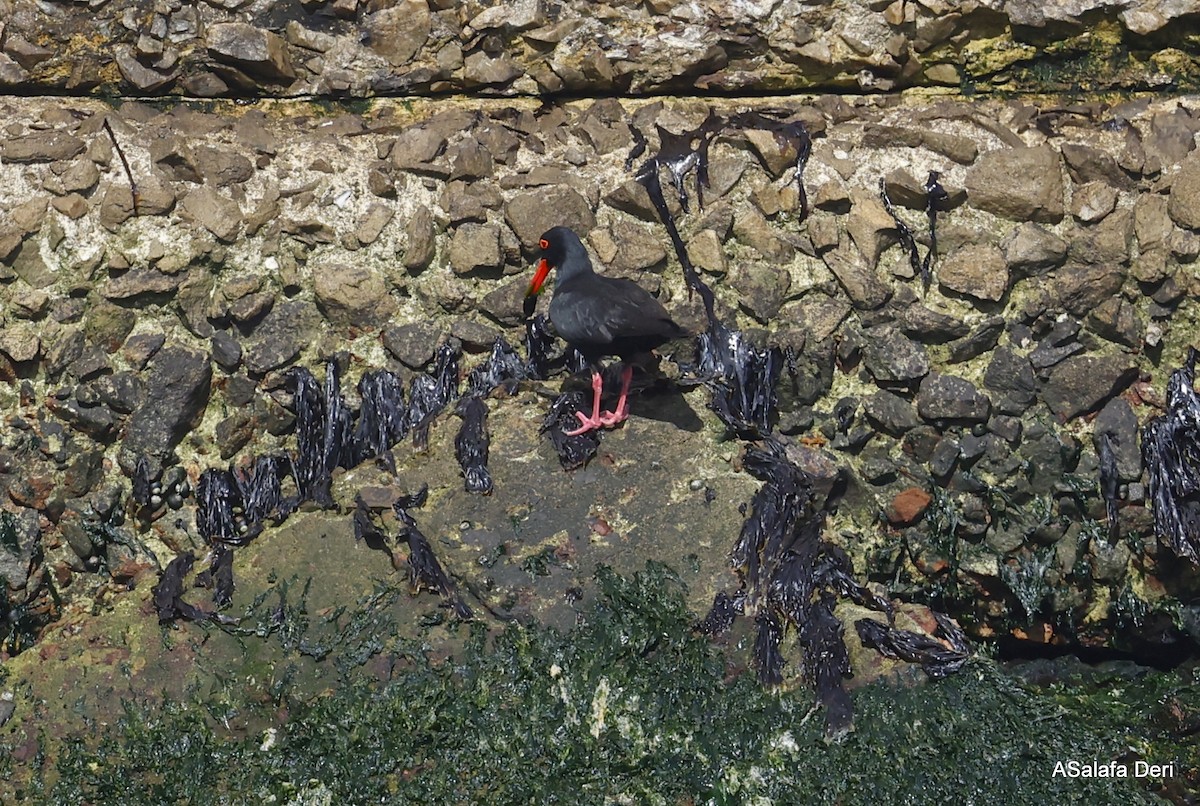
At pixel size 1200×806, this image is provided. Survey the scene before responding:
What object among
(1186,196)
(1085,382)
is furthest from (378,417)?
(1186,196)

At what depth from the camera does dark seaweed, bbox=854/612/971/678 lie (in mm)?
5035

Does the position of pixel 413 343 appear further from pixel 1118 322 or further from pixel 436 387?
pixel 1118 322

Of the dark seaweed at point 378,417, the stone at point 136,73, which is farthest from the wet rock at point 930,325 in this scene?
the stone at point 136,73

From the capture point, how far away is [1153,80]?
6.94 metres

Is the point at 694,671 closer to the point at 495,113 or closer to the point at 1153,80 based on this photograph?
the point at 495,113

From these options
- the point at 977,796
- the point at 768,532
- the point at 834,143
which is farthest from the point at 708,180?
the point at 977,796

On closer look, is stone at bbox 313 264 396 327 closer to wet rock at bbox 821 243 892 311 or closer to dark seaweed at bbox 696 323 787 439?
dark seaweed at bbox 696 323 787 439

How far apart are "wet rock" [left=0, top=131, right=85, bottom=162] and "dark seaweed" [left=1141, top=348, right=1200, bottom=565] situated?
5.37 meters

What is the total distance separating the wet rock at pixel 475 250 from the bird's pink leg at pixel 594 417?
96cm

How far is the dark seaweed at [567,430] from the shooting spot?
578 cm

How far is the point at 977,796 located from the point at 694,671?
41.9 inches

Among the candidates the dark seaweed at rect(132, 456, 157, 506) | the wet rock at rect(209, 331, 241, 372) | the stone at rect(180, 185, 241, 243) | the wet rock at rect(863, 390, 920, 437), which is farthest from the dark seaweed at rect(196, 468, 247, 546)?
the wet rock at rect(863, 390, 920, 437)

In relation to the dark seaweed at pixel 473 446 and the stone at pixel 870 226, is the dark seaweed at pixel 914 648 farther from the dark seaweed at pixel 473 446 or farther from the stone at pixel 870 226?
the stone at pixel 870 226

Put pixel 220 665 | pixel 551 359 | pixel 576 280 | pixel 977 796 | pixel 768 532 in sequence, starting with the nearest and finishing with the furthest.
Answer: pixel 977 796
pixel 220 665
pixel 768 532
pixel 576 280
pixel 551 359
